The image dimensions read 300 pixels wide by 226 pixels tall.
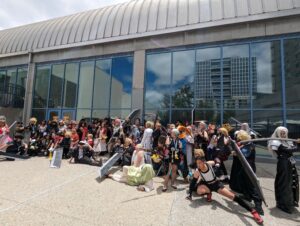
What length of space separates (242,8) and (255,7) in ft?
1.95

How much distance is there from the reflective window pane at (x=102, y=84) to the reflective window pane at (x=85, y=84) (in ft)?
1.22

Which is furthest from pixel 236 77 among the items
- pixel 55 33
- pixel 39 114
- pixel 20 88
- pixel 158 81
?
pixel 20 88

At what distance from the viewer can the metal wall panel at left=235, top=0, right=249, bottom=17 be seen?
9.85 metres

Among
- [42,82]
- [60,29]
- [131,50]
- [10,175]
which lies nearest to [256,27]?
[131,50]

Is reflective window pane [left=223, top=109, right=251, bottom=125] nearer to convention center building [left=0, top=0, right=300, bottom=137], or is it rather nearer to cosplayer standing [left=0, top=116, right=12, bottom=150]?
convention center building [left=0, top=0, right=300, bottom=137]

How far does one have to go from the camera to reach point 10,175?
5699 millimetres

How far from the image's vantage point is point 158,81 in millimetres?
11391

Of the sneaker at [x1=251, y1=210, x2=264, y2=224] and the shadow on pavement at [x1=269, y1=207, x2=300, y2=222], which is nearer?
the sneaker at [x1=251, y1=210, x2=264, y2=224]

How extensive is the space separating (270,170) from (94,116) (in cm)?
970

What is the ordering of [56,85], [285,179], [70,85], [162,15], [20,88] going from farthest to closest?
1. [20,88]
2. [56,85]
3. [70,85]
4. [162,15]
5. [285,179]

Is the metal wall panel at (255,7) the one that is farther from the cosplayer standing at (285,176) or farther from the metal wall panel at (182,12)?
the cosplayer standing at (285,176)

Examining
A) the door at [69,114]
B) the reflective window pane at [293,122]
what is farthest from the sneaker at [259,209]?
the door at [69,114]

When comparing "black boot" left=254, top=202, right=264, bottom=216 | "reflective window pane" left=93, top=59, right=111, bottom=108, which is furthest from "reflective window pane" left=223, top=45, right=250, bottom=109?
"reflective window pane" left=93, top=59, right=111, bottom=108

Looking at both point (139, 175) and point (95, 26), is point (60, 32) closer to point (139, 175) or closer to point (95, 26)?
point (95, 26)
